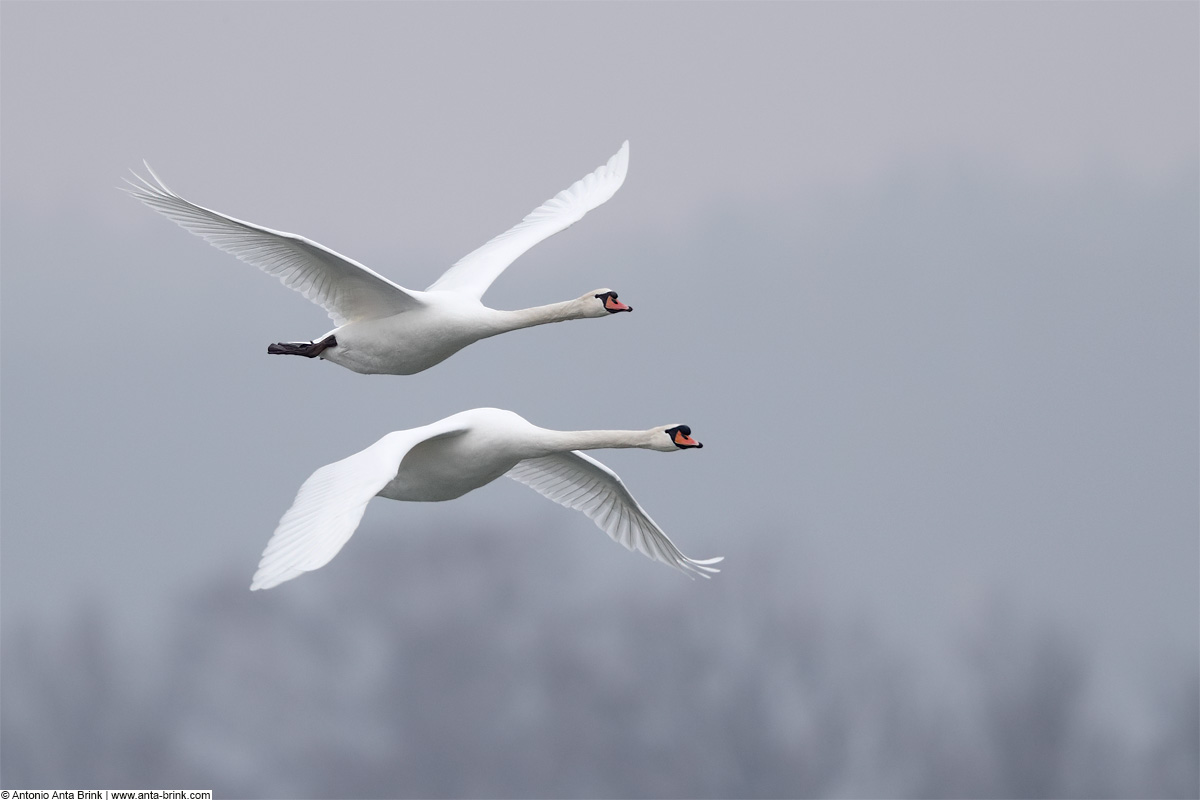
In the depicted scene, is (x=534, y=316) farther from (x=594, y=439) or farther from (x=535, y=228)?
(x=535, y=228)

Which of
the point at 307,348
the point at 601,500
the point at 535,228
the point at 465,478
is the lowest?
the point at 601,500

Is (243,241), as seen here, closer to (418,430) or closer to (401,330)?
(401,330)

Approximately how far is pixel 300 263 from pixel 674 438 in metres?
2.70

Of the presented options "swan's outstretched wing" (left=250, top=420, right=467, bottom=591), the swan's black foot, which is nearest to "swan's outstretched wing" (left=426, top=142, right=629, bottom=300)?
the swan's black foot

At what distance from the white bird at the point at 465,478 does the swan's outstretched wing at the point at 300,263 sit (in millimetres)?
1040

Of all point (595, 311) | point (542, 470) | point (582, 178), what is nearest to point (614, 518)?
point (542, 470)

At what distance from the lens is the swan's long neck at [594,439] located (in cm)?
1147

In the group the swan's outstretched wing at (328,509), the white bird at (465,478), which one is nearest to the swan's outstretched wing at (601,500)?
the white bird at (465,478)

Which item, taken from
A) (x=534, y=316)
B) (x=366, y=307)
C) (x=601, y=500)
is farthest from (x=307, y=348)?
(x=601, y=500)

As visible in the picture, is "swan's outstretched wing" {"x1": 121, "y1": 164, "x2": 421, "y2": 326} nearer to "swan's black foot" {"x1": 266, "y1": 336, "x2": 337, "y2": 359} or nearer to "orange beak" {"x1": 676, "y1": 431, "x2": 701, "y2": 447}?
"swan's black foot" {"x1": 266, "y1": 336, "x2": 337, "y2": 359}

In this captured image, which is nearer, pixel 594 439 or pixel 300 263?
pixel 594 439

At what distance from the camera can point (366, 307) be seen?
12383mm

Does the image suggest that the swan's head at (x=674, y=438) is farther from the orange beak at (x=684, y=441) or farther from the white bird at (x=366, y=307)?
the white bird at (x=366, y=307)

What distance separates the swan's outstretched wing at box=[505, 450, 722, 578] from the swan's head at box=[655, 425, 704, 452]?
1.62 meters
